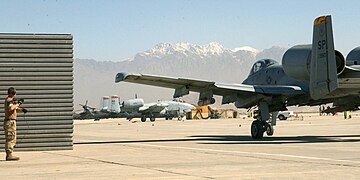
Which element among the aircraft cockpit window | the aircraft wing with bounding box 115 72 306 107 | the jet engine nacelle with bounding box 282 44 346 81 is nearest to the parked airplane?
the aircraft cockpit window

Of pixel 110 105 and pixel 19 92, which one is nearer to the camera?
pixel 19 92

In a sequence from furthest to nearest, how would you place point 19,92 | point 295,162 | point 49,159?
1. point 19,92
2. point 49,159
3. point 295,162

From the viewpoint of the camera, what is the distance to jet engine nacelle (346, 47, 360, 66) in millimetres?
22609

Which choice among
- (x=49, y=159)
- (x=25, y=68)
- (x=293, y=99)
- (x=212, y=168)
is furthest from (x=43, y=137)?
(x=293, y=99)

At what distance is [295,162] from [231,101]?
12.3 metres

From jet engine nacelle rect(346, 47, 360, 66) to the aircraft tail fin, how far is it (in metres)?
2.63

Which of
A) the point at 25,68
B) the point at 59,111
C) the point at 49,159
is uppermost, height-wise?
the point at 25,68

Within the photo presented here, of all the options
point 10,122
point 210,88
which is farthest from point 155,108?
point 10,122

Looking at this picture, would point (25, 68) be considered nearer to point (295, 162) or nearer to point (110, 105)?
point (295, 162)

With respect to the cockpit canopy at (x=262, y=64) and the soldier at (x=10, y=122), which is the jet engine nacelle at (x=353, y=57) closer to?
the cockpit canopy at (x=262, y=64)

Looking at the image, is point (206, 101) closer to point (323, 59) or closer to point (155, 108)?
point (323, 59)

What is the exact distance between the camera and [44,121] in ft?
60.0

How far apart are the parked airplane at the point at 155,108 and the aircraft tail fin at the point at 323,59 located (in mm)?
67900

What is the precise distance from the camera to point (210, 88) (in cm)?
2375
